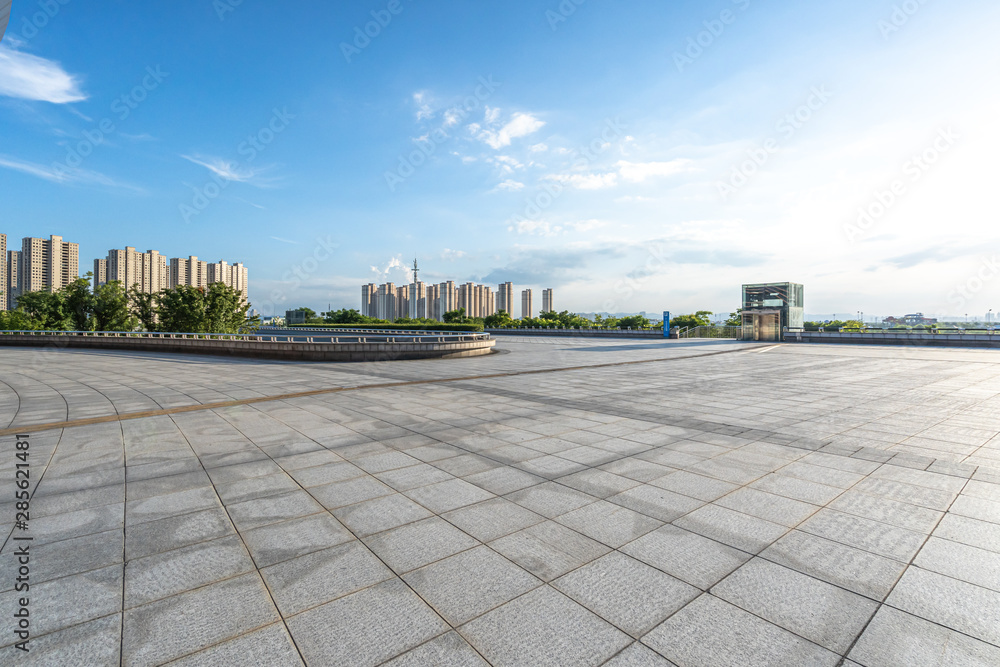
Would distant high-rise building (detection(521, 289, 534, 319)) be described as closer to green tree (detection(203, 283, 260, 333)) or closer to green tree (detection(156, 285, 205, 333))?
green tree (detection(203, 283, 260, 333))

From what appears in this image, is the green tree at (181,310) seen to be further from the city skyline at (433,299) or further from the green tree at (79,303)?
the city skyline at (433,299)

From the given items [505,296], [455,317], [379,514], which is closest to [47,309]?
[455,317]

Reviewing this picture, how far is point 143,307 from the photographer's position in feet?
108

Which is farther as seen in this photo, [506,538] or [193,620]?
[506,538]

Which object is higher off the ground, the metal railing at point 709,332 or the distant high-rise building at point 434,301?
the distant high-rise building at point 434,301

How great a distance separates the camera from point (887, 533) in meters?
3.35

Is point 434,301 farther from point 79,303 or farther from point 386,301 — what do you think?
point 79,303

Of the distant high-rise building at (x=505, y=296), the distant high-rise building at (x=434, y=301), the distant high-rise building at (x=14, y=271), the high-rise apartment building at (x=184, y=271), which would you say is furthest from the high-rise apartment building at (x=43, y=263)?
the distant high-rise building at (x=505, y=296)

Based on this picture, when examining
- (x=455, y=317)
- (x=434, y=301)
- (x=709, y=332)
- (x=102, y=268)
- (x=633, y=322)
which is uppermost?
(x=102, y=268)

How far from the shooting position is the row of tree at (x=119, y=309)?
29.9 m

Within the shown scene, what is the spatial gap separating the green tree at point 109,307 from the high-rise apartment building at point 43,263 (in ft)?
→ 82.4

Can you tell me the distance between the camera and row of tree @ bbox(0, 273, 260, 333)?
29938mm

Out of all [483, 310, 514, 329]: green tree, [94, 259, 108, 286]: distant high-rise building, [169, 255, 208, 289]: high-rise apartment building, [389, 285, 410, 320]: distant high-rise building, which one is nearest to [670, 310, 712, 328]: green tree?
[483, 310, 514, 329]: green tree

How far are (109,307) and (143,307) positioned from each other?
6.60 ft
